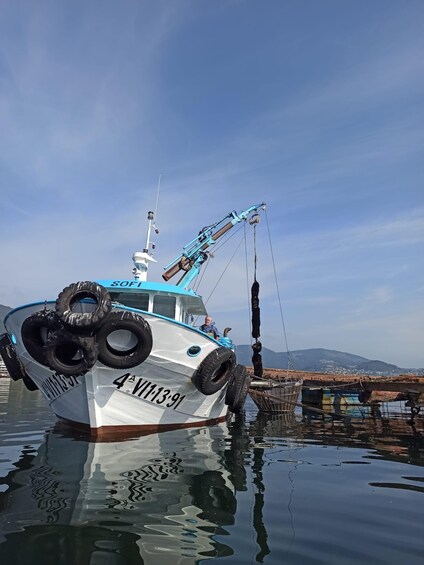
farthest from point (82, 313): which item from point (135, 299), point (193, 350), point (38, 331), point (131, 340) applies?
point (193, 350)

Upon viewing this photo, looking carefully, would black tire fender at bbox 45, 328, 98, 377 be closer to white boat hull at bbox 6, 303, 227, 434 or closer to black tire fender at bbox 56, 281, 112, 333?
black tire fender at bbox 56, 281, 112, 333

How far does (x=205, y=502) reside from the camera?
19.0ft

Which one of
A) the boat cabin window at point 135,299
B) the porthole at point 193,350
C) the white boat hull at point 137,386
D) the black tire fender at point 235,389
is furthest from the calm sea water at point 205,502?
the boat cabin window at point 135,299

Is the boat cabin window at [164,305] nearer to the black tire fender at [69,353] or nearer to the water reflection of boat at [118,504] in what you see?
the black tire fender at [69,353]

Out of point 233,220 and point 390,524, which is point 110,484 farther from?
point 233,220

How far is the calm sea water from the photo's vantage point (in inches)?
166

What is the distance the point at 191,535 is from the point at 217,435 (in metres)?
7.71

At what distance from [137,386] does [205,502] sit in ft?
15.6

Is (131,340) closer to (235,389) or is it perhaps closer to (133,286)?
(133,286)

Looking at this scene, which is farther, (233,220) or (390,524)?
(233,220)

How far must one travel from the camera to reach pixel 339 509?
221 inches

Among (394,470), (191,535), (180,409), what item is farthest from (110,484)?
(394,470)

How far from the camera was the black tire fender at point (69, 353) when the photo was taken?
873 centimetres

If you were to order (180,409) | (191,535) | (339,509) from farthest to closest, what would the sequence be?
(180,409)
(339,509)
(191,535)
